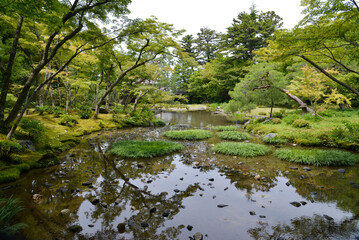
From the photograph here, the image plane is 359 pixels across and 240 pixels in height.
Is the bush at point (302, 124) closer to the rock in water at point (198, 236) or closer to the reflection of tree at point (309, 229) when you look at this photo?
the reflection of tree at point (309, 229)

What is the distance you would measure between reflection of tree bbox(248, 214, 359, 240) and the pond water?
0.05 feet

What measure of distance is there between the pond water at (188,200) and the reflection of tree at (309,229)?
2 centimetres

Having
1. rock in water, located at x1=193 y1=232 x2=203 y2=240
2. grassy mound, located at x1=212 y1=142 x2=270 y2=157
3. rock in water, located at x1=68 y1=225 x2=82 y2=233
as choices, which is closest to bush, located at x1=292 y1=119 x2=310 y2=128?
grassy mound, located at x1=212 y1=142 x2=270 y2=157

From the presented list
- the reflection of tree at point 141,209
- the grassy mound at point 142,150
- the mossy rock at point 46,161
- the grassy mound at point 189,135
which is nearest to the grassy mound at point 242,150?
the grassy mound at point 142,150

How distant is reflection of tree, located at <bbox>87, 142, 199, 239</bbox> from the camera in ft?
10.8

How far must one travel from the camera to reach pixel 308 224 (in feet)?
11.4

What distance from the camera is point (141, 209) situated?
13.2ft

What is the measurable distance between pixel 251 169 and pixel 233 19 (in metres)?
41.1

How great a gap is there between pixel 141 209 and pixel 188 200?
1174 millimetres

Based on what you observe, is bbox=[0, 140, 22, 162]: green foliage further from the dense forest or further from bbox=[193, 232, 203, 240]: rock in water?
bbox=[193, 232, 203, 240]: rock in water

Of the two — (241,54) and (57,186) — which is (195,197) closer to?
(57,186)

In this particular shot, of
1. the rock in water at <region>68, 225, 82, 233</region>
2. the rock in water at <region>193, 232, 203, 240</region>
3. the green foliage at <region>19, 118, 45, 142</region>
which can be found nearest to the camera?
the rock in water at <region>193, 232, 203, 240</region>

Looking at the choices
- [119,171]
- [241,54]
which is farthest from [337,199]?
[241,54]

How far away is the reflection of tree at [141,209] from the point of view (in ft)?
10.8
